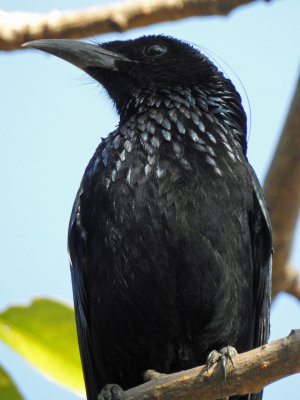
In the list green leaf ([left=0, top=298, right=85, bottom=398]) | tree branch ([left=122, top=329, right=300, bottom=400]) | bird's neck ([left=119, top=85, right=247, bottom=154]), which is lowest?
tree branch ([left=122, top=329, right=300, bottom=400])

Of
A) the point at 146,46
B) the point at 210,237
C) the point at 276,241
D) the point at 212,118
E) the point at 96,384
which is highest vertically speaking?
the point at 146,46

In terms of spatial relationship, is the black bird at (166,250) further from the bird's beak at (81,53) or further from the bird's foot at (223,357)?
the bird's foot at (223,357)

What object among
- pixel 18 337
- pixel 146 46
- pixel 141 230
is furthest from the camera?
pixel 146 46

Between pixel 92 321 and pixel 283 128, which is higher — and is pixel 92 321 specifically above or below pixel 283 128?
below

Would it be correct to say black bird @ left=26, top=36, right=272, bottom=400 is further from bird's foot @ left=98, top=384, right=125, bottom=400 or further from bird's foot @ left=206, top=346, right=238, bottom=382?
bird's foot @ left=206, top=346, right=238, bottom=382

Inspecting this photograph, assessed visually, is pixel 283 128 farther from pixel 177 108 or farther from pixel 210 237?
pixel 210 237

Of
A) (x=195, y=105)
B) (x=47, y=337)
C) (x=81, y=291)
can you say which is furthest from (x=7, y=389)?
(x=195, y=105)

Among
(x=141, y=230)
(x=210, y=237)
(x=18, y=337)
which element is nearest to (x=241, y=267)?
(x=210, y=237)

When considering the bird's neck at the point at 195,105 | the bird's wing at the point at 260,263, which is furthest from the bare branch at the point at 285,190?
the bird's wing at the point at 260,263

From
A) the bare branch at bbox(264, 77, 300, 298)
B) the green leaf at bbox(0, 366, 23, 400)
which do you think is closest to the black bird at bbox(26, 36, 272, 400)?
the green leaf at bbox(0, 366, 23, 400)
